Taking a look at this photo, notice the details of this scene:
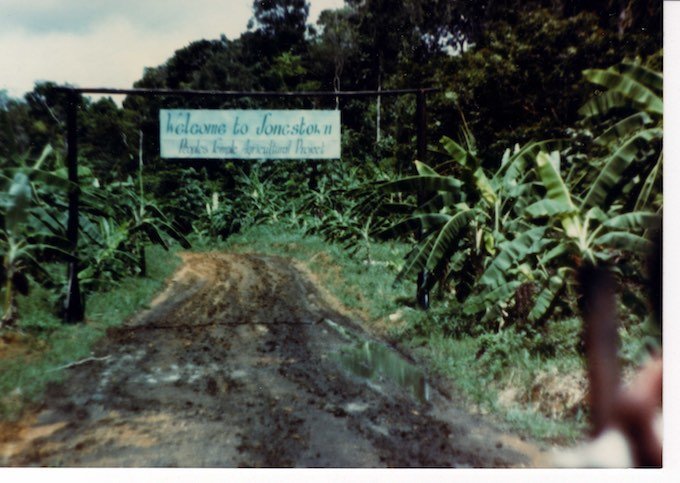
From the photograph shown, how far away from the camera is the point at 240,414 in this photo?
207 inches

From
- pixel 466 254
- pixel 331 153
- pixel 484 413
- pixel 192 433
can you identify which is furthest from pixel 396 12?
pixel 192 433

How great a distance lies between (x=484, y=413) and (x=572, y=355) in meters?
1.10

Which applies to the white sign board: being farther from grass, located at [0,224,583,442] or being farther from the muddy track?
the muddy track

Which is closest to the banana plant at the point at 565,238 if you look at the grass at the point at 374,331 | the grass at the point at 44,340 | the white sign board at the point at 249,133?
the grass at the point at 374,331

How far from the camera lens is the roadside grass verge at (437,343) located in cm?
517

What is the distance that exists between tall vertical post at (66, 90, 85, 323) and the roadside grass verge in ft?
13.8

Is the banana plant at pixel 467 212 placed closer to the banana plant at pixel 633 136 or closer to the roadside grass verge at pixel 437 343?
the roadside grass verge at pixel 437 343

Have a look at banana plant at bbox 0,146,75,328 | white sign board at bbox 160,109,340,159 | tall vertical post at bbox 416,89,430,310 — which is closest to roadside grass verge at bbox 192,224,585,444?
tall vertical post at bbox 416,89,430,310

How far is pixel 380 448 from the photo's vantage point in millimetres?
4699

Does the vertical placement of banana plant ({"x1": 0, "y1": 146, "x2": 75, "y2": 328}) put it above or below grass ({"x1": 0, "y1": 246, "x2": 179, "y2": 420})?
above

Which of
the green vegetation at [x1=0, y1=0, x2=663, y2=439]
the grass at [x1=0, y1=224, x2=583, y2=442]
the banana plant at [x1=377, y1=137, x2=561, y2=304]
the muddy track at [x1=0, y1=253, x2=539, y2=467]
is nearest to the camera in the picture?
the muddy track at [x1=0, y1=253, x2=539, y2=467]

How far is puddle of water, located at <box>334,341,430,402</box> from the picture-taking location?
6234mm

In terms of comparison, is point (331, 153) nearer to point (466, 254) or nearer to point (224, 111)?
point (224, 111)

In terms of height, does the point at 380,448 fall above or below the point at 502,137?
below
